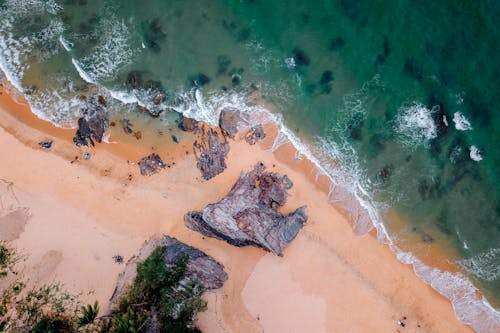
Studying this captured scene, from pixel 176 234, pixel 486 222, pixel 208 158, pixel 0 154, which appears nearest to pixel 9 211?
pixel 0 154

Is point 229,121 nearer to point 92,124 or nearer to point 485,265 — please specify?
point 92,124

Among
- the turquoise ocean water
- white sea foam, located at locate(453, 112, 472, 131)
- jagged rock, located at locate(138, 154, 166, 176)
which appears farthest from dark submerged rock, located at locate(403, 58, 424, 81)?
jagged rock, located at locate(138, 154, 166, 176)

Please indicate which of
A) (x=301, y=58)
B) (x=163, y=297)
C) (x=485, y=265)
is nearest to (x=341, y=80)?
(x=301, y=58)

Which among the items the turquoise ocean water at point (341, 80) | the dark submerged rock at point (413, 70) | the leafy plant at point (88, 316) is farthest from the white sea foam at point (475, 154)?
the leafy plant at point (88, 316)

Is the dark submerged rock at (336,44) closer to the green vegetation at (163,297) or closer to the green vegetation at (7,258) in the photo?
the green vegetation at (163,297)

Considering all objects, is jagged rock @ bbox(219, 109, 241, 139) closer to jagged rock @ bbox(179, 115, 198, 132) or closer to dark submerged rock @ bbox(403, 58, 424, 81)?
jagged rock @ bbox(179, 115, 198, 132)

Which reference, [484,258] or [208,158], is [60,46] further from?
[484,258]

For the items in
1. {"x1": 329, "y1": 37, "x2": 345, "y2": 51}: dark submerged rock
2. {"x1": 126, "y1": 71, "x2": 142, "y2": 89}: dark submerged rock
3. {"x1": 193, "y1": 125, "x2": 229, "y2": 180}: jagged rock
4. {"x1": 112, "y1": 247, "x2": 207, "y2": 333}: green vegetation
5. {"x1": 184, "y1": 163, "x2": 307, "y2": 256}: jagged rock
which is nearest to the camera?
{"x1": 112, "y1": 247, "x2": 207, "y2": 333}: green vegetation
